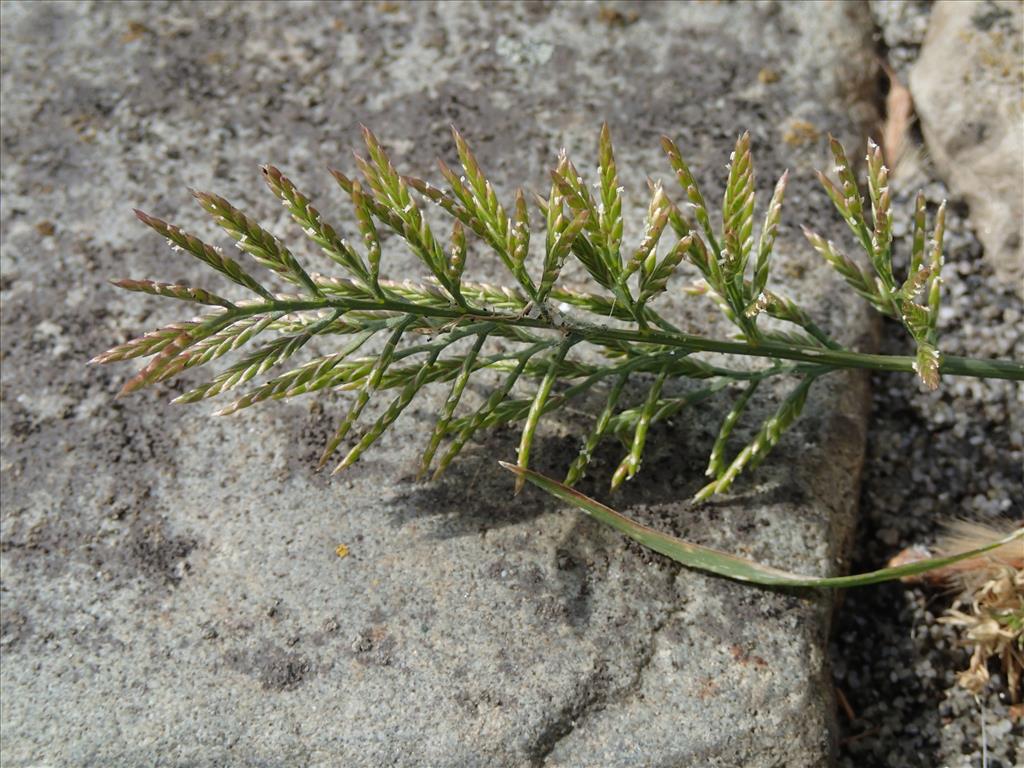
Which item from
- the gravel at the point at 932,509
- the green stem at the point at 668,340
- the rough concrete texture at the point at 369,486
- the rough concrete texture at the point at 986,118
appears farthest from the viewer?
the rough concrete texture at the point at 986,118

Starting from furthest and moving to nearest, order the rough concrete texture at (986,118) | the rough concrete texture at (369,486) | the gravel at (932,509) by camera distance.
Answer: the rough concrete texture at (986,118) → the gravel at (932,509) → the rough concrete texture at (369,486)

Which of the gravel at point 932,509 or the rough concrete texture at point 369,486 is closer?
the rough concrete texture at point 369,486

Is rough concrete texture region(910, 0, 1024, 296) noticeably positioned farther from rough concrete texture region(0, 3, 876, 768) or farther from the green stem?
the green stem

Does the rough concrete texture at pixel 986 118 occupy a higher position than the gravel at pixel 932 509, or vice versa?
the rough concrete texture at pixel 986 118

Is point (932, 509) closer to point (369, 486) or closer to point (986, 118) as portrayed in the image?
point (986, 118)

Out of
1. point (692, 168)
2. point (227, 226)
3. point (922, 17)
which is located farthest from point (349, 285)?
point (922, 17)

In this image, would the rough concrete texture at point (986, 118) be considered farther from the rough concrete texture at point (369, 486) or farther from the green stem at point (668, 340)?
the green stem at point (668, 340)

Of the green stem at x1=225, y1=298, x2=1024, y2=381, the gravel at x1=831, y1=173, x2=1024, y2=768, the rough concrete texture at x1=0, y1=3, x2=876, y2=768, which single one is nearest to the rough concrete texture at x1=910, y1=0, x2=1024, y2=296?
the gravel at x1=831, y1=173, x2=1024, y2=768

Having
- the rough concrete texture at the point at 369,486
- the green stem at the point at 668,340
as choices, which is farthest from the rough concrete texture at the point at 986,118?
the green stem at the point at 668,340
